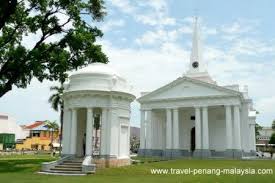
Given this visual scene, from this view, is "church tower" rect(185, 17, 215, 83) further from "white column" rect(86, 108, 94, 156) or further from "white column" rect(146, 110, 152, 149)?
"white column" rect(86, 108, 94, 156)

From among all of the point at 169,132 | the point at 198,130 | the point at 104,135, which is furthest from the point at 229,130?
the point at 104,135

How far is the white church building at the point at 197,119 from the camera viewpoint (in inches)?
1672

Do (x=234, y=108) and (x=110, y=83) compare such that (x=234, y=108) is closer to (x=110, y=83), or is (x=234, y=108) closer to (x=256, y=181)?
(x=110, y=83)

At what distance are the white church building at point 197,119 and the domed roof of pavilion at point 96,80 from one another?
2084cm

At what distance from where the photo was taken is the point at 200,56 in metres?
52.1

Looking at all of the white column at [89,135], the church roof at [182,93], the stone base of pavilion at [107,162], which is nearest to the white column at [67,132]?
the white column at [89,135]

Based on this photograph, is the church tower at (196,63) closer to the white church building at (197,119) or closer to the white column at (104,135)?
the white church building at (197,119)

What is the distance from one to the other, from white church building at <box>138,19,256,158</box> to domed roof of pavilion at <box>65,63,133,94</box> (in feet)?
68.4

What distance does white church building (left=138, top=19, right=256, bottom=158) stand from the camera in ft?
139

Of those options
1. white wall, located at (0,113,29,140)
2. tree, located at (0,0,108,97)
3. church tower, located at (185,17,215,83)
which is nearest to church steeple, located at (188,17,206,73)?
church tower, located at (185,17,215,83)

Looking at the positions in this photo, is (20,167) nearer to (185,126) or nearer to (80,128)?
(80,128)

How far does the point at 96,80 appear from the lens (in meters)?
24.0

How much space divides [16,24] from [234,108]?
27645 mm

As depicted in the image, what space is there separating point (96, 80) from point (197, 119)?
22556 millimetres
